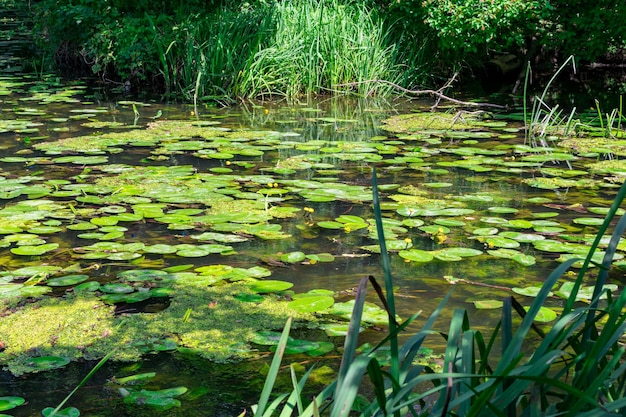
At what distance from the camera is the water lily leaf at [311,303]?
9.13ft

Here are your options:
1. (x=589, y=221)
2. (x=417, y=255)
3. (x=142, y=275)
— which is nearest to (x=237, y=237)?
(x=142, y=275)

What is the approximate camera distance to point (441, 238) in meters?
3.59

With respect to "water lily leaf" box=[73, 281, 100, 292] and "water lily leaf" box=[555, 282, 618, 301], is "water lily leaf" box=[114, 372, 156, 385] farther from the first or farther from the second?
"water lily leaf" box=[555, 282, 618, 301]

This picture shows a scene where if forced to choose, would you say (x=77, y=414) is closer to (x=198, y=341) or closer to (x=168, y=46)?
(x=198, y=341)

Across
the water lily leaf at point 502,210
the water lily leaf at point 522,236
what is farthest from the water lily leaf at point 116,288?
the water lily leaf at point 502,210

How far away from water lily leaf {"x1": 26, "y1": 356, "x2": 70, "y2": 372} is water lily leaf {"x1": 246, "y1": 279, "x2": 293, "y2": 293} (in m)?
0.81

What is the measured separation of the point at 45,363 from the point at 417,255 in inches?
64.8

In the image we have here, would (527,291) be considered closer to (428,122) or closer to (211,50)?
(428,122)

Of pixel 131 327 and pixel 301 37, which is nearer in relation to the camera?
pixel 131 327

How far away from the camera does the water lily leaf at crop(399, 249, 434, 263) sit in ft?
10.9

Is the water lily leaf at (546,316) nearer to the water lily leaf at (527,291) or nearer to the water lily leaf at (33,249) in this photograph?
the water lily leaf at (527,291)

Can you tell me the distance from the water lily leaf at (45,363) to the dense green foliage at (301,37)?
5.54 m

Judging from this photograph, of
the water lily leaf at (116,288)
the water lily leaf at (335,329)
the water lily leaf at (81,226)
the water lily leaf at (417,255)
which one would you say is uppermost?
the water lily leaf at (81,226)

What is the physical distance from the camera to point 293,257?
333cm
